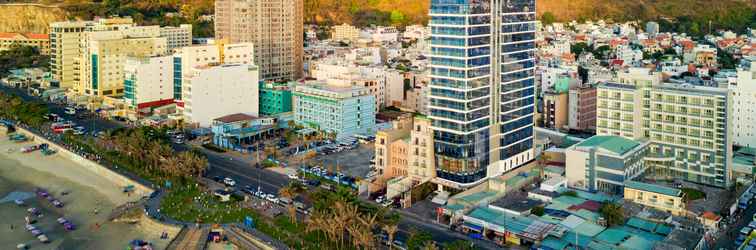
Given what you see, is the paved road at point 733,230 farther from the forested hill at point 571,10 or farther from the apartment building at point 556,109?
the forested hill at point 571,10

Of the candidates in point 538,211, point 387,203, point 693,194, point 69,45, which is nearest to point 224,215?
point 387,203

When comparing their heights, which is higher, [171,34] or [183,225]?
[171,34]

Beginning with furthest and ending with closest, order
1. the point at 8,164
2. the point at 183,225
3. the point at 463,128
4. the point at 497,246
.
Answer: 1. the point at 8,164
2. the point at 463,128
3. the point at 183,225
4. the point at 497,246

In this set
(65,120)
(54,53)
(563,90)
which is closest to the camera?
(563,90)

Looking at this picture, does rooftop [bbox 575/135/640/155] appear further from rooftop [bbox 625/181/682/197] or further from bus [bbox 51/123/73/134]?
bus [bbox 51/123/73/134]

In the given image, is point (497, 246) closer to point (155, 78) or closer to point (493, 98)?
point (493, 98)

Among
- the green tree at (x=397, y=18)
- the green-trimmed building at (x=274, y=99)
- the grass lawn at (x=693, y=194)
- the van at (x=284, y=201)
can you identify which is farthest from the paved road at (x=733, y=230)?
the green tree at (x=397, y=18)

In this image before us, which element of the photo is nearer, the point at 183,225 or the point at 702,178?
the point at 183,225

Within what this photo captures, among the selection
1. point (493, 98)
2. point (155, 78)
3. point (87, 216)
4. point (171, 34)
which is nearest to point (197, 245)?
point (87, 216)
